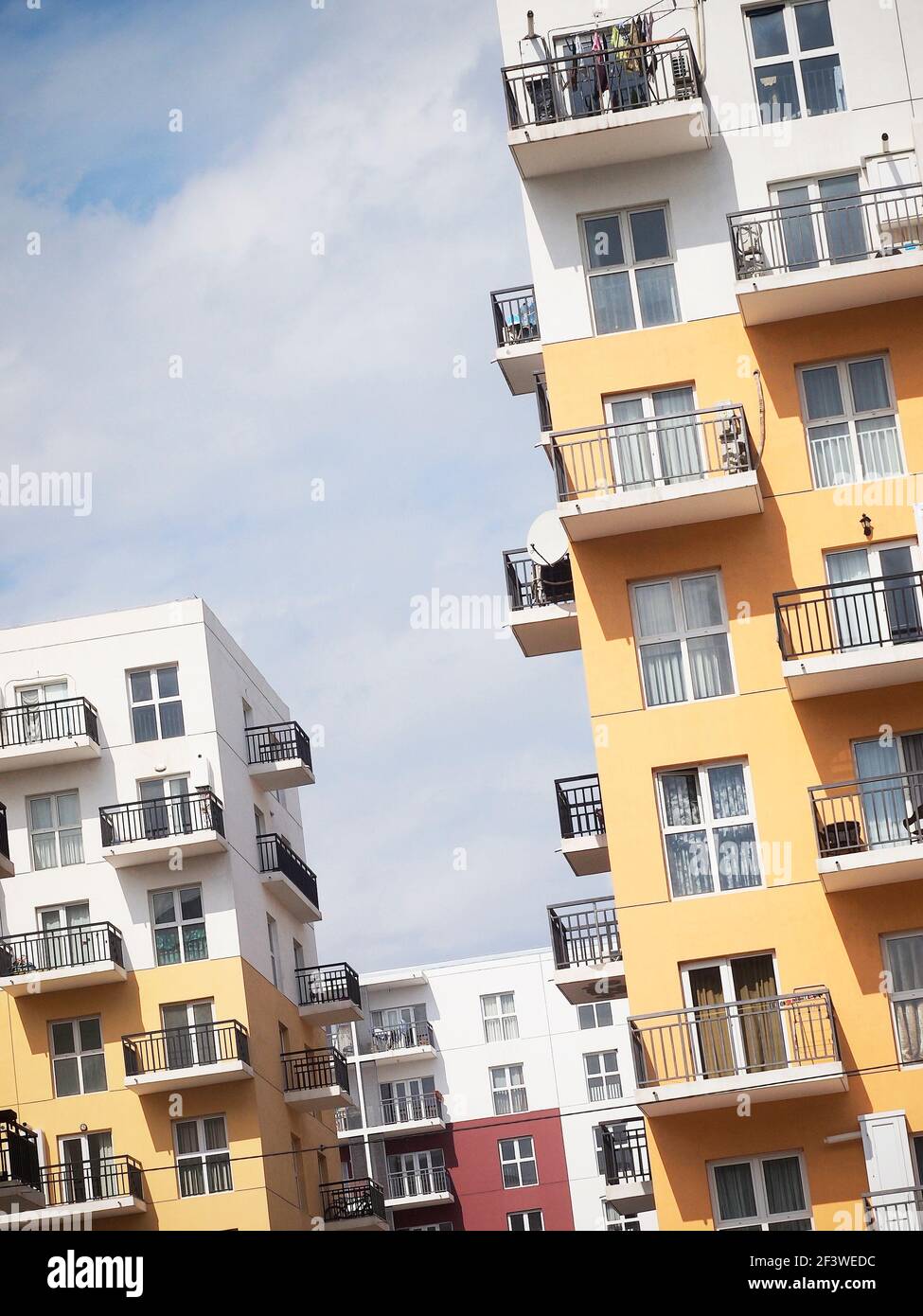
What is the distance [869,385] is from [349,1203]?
74.4 feet

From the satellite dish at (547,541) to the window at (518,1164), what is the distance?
36986 millimetres

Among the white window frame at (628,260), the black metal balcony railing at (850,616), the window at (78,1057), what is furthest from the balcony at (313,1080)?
the white window frame at (628,260)

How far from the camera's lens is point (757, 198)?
2370 centimetres

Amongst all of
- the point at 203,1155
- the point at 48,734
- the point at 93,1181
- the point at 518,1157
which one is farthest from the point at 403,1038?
the point at 93,1181

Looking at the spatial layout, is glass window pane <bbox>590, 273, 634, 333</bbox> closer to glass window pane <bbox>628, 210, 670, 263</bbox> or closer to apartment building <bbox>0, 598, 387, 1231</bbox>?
glass window pane <bbox>628, 210, 670, 263</bbox>

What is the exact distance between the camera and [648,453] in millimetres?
23203

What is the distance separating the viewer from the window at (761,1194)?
2072cm

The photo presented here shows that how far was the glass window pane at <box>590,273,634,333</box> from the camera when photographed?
23.7 m

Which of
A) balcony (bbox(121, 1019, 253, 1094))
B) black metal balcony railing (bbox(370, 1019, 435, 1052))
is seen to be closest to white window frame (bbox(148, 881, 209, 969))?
balcony (bbox(121, 1019, 253, 1094))

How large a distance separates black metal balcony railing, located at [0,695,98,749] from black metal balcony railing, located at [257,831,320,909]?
180 inches
